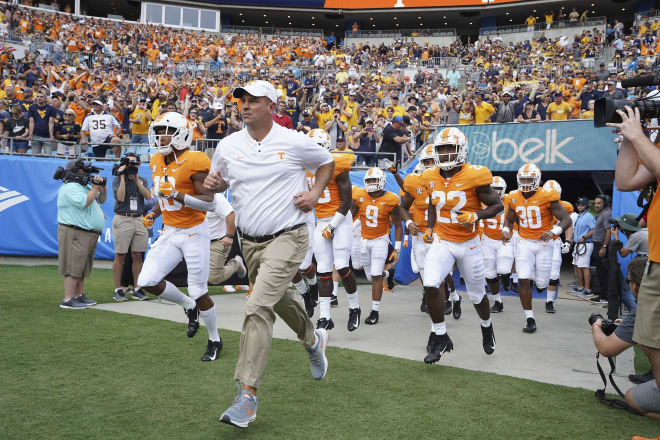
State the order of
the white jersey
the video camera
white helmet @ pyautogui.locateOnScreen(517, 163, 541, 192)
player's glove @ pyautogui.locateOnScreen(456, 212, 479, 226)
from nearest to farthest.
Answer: player's glove @ pyautogui.locateOnScreen(456, 212, 479, 226) → the video camera → white helmet @ pyautogui.locateOnScreen(517, 163, 541, 192) → the white jersey

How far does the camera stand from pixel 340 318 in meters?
8.35

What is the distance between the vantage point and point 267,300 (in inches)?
157

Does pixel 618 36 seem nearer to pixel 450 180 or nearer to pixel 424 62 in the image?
pixel 424 62

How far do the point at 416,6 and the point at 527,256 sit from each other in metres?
32.5

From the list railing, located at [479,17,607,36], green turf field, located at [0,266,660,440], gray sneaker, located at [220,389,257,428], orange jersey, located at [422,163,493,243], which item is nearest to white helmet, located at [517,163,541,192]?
orange jersey, located at [422,163,493,243]

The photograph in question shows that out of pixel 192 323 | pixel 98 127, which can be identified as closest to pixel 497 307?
pixel 192 323

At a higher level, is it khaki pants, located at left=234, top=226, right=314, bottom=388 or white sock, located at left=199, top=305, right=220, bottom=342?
khaki pants, located at left=234, top=226, right=314, bottom=388

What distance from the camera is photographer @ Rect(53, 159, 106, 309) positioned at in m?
8.15

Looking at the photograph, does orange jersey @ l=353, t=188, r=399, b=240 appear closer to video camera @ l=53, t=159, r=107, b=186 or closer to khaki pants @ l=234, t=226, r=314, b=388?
video camera @ l=53, t=159, r=107, b=186

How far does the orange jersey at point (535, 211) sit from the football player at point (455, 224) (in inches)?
107

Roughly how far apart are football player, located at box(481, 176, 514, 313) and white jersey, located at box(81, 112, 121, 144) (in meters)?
8.98

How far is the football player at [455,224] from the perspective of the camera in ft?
19.2

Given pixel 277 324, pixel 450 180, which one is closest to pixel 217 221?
pixel 277 324

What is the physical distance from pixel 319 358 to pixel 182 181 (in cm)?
228
